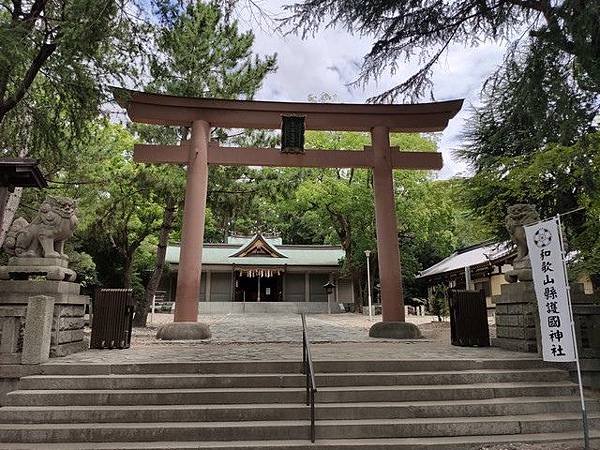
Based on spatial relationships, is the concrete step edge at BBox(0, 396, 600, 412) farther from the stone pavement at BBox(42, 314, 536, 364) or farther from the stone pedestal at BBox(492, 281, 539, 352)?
the stone pedestal at BBox(492, 281, 539, 352)

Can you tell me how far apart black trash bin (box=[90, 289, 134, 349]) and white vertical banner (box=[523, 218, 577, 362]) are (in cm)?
677

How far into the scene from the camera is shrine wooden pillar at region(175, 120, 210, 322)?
9594 mm

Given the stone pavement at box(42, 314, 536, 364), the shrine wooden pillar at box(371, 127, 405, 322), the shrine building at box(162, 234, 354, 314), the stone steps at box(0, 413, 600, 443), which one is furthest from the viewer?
the shrine building at box(162, 234, 354, 314)

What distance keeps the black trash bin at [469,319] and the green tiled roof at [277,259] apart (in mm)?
20556

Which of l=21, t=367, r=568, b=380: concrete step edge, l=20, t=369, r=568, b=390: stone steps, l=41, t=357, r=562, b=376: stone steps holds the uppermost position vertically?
l=41, t=357, r=562, b=376: stone steps

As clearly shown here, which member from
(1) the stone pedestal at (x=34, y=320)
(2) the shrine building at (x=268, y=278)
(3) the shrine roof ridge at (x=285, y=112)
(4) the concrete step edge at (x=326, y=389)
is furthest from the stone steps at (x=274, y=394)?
(2) the shrine building at (x=268, y=278)

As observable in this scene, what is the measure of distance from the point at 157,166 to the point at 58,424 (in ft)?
28.7

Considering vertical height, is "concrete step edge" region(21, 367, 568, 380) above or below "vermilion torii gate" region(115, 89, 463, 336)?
below

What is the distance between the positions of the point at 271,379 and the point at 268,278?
84.5 feet

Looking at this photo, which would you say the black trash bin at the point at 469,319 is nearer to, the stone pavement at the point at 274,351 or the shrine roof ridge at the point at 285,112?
the stone pavement at the point at 274,351

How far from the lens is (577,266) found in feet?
24.3

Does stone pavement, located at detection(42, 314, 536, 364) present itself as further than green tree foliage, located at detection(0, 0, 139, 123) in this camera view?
Yes

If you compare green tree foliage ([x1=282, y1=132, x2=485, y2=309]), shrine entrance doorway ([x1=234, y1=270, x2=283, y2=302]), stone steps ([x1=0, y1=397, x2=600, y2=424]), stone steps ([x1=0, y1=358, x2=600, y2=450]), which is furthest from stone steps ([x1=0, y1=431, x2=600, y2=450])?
shrine entrance doorway ([x1=234, y1=270, x2=283, y2=302])

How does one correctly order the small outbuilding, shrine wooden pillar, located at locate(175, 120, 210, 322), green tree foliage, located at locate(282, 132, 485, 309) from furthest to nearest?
1. green tree foliage, located at locate(282, 132, 485, 309)
2. the small outbuilding
3. shrine wooden pillar, located at locate(175, 120, 210, 322)
